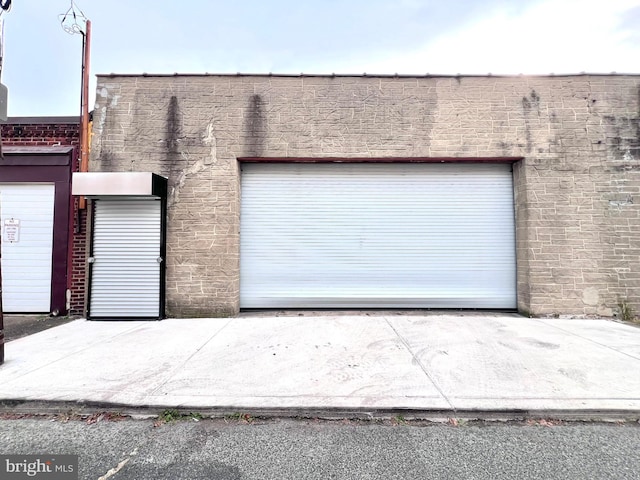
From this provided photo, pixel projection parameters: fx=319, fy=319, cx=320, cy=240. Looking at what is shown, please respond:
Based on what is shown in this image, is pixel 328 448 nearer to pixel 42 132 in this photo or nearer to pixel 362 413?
pixel 362 413

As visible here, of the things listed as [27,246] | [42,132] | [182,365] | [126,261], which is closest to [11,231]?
[27,246]

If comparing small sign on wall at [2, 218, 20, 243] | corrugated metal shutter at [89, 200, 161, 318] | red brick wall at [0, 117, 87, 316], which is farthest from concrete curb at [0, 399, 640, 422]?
red brick wall at [0, 117, 87, 316]

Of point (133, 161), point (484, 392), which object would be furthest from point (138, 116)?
point (484, 392)

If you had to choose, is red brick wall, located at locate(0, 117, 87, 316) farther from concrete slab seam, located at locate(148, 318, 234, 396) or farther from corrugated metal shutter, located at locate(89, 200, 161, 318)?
concrete slab seam, located at locate(148, 318, 234, 396)

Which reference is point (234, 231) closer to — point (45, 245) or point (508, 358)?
point (45, 245)

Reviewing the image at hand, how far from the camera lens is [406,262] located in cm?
734

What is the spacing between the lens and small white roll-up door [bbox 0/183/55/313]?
7.04 metres

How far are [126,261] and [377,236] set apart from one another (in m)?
5.50

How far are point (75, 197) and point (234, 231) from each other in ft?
11.9
